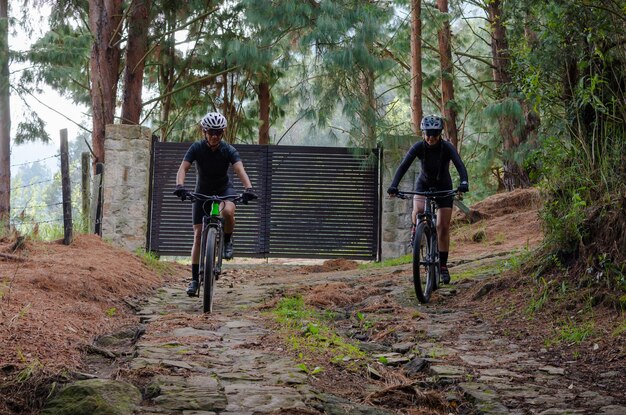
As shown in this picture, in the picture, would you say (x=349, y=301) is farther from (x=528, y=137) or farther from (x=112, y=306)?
(x=528, y=137)

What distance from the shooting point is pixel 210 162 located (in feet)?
27.1

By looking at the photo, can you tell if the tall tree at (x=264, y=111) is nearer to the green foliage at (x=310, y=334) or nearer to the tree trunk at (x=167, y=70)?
the tree trunk at (x=167, y=70)

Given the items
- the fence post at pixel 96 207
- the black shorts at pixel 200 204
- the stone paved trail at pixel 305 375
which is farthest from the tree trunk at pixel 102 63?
the stone paved trail at pixel 305 375

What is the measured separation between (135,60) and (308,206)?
5.51 m

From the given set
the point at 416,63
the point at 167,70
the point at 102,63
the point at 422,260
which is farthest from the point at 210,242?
the point at 167,70

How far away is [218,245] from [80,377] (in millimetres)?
3564

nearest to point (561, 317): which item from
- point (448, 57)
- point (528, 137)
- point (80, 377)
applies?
point (80, 377)

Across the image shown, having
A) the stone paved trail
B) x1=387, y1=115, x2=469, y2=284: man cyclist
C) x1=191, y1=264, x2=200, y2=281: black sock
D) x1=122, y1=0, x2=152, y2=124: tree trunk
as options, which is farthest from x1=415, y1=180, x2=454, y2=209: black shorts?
x1=122, y1=0, x2=152, y2=124: tree trunk

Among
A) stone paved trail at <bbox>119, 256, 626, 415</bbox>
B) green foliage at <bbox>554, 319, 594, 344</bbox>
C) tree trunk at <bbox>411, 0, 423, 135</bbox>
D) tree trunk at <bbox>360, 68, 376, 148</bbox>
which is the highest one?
tree trunk at <bbox>411, 0, 423, 135</bbox>

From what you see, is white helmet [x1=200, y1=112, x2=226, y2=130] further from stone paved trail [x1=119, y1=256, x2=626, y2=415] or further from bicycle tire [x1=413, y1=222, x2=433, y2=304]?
bicycle tire [x1=413, y1=222, x2=433, y2=304]

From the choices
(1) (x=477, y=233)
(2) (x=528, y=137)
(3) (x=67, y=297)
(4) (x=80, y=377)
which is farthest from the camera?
(2) (x=528, y=137)

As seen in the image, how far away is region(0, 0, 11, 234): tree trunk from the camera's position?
924 inches

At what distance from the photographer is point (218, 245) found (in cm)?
813

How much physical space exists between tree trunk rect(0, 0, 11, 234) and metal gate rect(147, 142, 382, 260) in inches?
438
